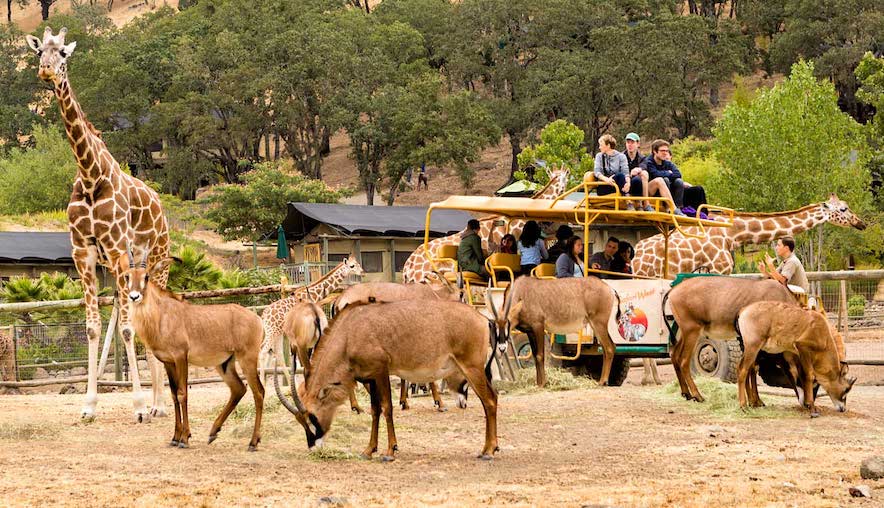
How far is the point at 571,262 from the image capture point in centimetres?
1722

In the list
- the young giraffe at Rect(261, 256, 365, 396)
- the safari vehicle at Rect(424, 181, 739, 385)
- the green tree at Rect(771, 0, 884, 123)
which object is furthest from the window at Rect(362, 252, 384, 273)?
the green tree at Rect(771, 0, 884, 123)

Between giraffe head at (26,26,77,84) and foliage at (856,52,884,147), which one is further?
foliage at (856,52,884,147)

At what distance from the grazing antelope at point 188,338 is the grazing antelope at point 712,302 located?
5.12 m

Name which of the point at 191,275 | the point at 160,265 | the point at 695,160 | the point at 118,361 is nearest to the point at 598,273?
the point at 160,265

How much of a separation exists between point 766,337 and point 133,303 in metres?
6.53

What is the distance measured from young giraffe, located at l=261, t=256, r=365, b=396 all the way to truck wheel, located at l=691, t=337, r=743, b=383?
220 inches

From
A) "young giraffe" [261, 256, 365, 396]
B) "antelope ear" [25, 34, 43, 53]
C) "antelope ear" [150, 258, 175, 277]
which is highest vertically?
"antelope ear" [25, 34, 43, 53]

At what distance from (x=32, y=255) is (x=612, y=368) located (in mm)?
26733

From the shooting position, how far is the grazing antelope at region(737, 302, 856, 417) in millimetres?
13102

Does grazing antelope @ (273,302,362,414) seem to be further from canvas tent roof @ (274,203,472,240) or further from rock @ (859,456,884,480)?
canvas tent roof @ (274,203,472,240)

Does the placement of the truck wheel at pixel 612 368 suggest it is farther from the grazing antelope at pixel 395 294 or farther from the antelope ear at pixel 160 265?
the antelope ear at pixel 160 265

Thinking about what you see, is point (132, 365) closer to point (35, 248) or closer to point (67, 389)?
point (67, 389)

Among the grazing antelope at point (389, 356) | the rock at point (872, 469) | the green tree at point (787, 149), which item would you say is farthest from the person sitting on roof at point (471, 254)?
the green tree at point (787, 149)

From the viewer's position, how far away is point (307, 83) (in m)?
74.4
